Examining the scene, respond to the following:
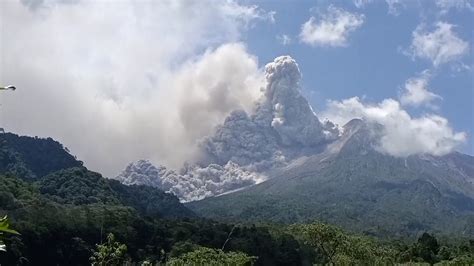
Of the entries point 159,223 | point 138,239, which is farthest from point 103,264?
point 159,223

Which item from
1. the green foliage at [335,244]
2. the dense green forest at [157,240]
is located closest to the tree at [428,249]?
the dense green forest at [157,240]

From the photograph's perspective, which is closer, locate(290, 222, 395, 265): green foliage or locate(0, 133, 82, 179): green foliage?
locate(290, 222, 395, 265): green foliage

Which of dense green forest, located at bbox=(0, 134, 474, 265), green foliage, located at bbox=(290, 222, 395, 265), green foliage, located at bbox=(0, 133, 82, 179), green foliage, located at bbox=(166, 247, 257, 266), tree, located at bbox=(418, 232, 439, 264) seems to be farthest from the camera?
green foliage, located at bbox=(0, 133, 82, 179)

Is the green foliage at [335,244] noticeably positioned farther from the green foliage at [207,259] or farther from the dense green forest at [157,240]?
the green foliage at [207,259]

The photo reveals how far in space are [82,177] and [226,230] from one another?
4902cm

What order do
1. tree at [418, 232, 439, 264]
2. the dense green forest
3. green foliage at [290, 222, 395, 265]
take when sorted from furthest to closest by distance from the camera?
tree at [418, 232, 439, 264]
the dense green forest
green foliage at [290, 222, 395, 265]

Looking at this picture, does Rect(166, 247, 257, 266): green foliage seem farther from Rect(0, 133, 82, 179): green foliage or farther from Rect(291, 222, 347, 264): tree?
Rect(0, 133, 82, 179): green foliage

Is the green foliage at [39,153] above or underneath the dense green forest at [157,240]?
above

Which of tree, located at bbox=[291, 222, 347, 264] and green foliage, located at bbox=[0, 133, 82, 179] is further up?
green foliage, located at bbox=[0, 133, 82, 179]

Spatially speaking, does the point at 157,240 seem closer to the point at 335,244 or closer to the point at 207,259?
the point at 335,244

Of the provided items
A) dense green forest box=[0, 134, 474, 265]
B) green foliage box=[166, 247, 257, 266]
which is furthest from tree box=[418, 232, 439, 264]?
green foliage box=[166, 247, 257, 266]

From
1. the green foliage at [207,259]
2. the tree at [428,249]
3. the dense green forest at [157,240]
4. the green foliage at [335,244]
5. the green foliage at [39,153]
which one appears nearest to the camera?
the green foliage at [207,259]

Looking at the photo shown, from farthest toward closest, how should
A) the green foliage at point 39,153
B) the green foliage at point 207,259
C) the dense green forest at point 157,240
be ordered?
1. the green foliage at point 39,153
2. the dense green forest at point 157,240
3. the green foliage at point 207,259

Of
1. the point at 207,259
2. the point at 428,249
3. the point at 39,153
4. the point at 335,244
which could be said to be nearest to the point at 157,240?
the point at 428,249
